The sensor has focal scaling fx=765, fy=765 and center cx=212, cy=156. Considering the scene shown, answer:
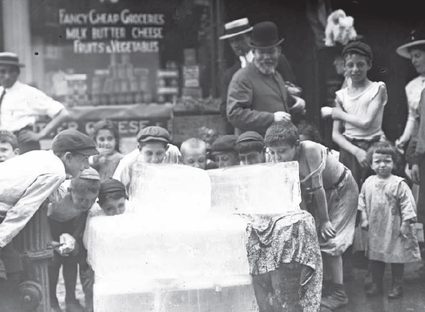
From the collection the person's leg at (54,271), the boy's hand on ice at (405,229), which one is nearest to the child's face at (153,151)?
the person's leg at (54,271)

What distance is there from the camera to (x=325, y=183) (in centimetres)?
549

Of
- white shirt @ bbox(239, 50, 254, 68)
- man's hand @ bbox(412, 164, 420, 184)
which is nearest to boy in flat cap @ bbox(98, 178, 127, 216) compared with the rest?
white shirt @ bbox(239, 50, 254, 68)

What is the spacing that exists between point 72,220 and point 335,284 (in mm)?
1897

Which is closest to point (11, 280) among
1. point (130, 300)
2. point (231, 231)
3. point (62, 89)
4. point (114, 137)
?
point (130, 300)

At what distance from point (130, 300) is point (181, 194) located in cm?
69

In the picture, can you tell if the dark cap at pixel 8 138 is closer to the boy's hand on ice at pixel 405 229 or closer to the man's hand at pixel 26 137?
the man's hand at pixel 26 137

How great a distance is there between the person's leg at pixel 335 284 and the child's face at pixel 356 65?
165 cm

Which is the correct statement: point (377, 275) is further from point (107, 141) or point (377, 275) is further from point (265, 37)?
point (107, 141)

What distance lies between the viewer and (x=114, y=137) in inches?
255

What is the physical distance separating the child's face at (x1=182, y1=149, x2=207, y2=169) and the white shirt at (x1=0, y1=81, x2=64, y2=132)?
67.0 inches

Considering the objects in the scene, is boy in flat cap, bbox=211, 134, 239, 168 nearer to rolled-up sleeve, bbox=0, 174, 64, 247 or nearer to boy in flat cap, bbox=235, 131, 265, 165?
boy in flat cap, bbox=235, 131, 265, 165

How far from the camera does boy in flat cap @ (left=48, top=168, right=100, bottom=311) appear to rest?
481 cm

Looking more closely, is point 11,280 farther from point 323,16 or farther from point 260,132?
point 323,16

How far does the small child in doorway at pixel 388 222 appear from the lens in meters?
5.75
